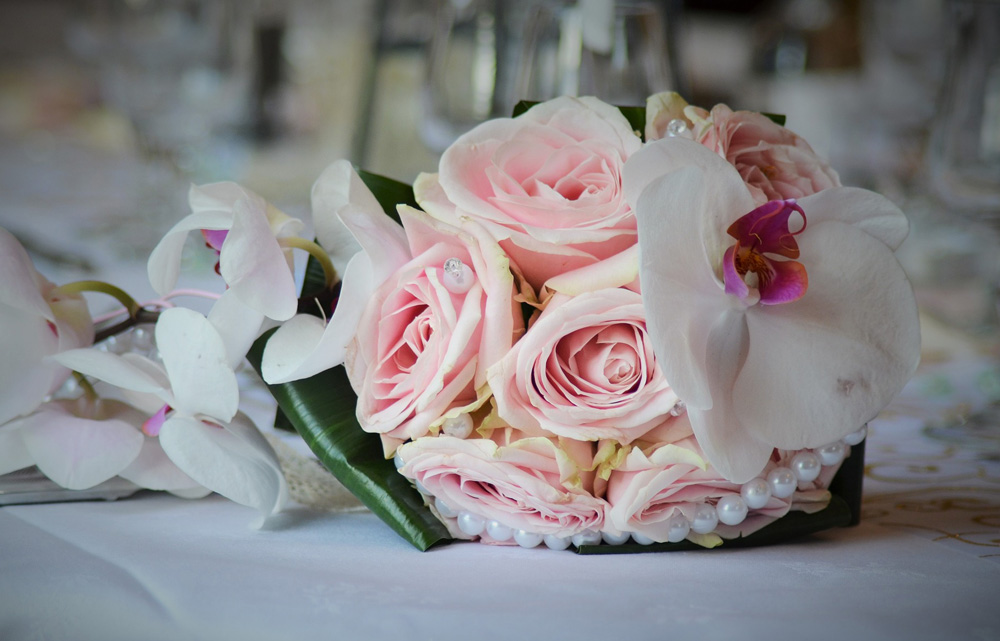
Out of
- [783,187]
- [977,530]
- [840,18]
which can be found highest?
[840,18]

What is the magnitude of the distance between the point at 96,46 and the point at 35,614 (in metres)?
0.96

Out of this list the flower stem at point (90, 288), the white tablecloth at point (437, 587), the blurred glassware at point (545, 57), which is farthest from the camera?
the blurred glassware at point (545, 57)

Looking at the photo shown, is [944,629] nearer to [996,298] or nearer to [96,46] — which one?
[996,298]

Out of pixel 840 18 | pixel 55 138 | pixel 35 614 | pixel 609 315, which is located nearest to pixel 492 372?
pixel 609 315

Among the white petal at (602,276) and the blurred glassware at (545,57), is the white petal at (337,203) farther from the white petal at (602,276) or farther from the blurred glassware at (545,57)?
the blurred glassware at (545,57)

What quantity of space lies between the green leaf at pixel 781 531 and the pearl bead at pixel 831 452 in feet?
0.07

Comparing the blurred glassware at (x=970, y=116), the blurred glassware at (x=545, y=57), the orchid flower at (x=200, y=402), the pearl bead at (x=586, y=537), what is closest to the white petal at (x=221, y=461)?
the orchid flower at (x=200, y=402)

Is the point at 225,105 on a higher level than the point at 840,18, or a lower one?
lower

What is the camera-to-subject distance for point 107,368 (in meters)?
0.31

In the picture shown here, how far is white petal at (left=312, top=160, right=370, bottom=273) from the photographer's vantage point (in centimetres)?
31

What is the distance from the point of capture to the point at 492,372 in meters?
0.29

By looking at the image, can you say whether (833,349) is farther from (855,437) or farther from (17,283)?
(17,283)

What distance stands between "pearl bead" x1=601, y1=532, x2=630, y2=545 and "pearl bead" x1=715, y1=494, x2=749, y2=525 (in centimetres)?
3

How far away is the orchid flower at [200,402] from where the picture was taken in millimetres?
307
